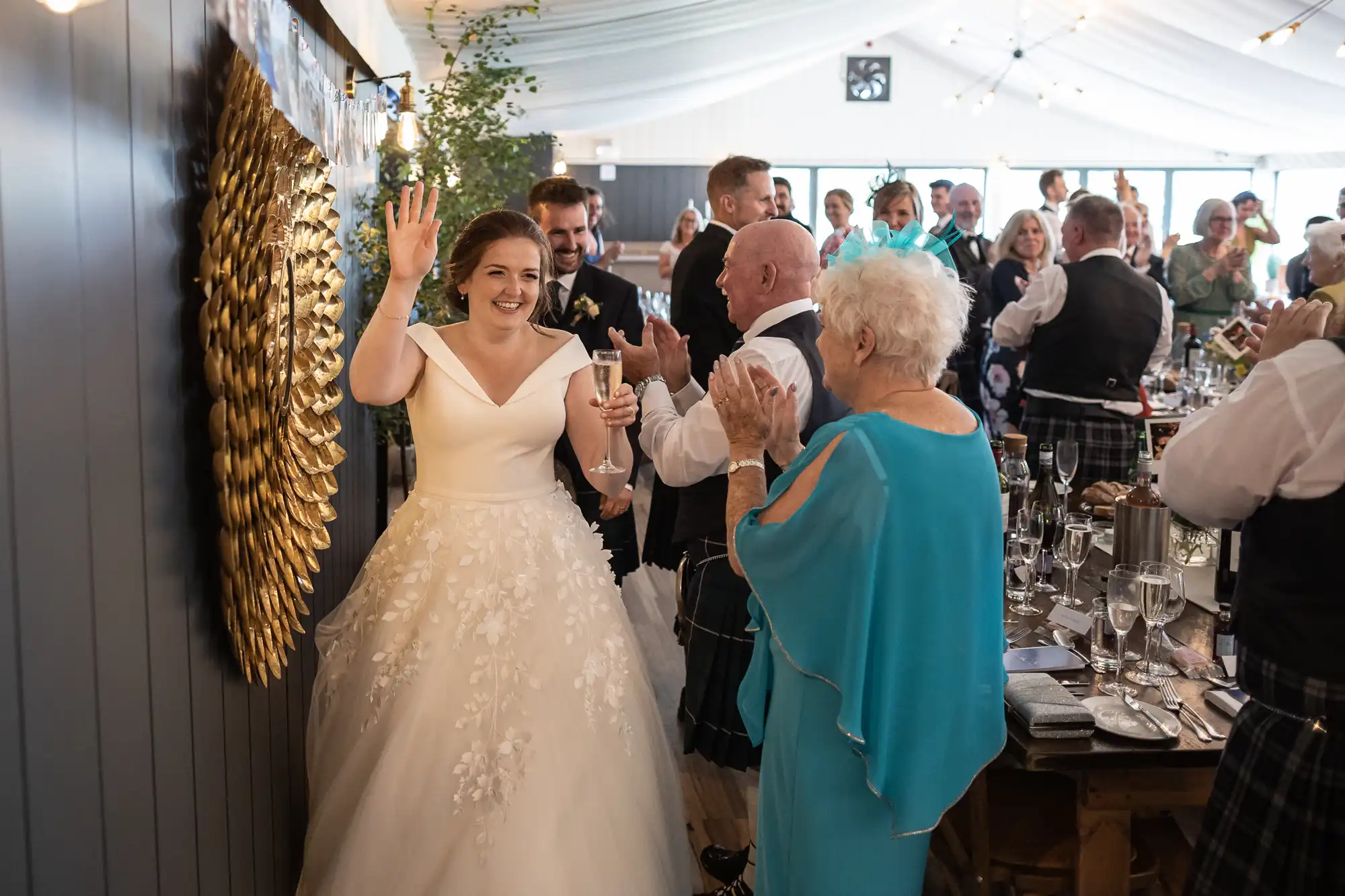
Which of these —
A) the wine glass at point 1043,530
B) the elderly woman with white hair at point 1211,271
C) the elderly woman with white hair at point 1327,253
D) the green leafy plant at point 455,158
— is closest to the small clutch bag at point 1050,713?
the wine glass at point 1043,530

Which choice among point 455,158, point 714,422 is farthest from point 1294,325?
point 455,158

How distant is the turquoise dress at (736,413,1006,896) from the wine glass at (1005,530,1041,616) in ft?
2.38

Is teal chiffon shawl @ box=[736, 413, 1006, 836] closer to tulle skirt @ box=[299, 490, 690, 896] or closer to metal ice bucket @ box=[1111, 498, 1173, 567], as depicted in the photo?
tulle skirt @ box=[299, 490, 690, 896]

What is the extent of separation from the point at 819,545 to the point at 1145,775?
2.28 feet

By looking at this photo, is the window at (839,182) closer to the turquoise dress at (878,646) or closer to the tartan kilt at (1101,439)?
the tartan kilt at (1101,439)

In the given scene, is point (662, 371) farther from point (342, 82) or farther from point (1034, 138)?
point (1034, 138)

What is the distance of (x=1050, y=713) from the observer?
6.11ft

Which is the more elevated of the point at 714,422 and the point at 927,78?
the point at 927,78

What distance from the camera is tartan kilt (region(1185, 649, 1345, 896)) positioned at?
164cm

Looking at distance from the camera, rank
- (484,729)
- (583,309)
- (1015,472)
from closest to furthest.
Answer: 1. (484,729)
2. (1015,472)
3. (583,309)

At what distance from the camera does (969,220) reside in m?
6.45

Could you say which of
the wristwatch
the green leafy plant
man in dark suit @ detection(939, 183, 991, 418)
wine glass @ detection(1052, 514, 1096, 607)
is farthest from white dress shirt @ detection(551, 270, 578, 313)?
man in dark suit @ detection(939, 183, 991, 418)

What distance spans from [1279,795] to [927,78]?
1374 cm

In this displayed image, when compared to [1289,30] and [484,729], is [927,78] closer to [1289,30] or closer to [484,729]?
[1289,30]
